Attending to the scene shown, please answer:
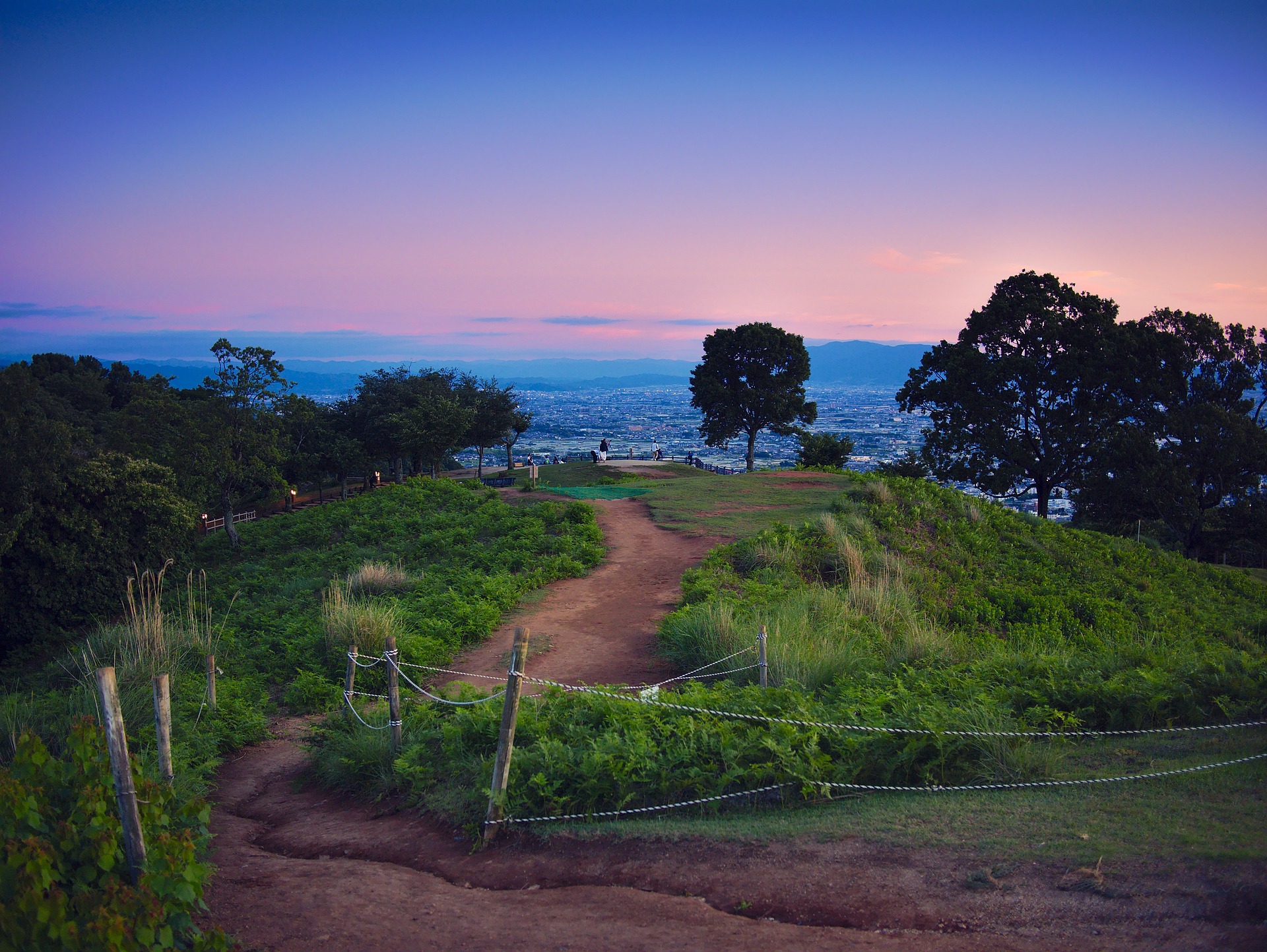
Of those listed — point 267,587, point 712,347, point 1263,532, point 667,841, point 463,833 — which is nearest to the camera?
point 667,841

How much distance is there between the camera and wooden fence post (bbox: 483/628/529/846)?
5750 mm

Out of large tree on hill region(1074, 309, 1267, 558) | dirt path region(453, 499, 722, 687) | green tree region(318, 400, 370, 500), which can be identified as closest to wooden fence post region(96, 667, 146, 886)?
dirt path region(453, 499, 722, 687)

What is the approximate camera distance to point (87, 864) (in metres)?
4.25

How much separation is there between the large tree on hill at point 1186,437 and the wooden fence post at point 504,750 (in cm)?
2734

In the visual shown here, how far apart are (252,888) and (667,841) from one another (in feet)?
8.83

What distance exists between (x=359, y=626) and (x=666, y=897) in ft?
22.3

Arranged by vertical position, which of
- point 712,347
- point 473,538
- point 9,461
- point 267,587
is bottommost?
point 267,587

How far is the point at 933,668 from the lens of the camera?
855 centimetres

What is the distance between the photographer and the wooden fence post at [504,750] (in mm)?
5750

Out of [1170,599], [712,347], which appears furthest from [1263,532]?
[712,347]

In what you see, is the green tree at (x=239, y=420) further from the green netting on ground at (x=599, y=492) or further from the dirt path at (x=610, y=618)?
the dirt path at (x=610, y=618)

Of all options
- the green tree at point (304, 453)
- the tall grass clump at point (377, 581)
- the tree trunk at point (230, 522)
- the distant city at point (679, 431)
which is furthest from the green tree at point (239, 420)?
the distant city at point (679, 431)

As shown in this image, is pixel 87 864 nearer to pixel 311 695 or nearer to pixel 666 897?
pixel 666 897

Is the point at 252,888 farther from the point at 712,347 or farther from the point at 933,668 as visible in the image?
the point at 712,347
